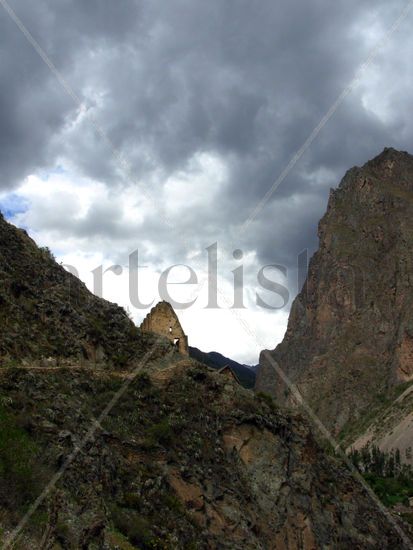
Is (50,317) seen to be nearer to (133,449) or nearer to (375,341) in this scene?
(133,449)

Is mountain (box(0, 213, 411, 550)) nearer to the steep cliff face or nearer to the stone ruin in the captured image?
the stone ruin

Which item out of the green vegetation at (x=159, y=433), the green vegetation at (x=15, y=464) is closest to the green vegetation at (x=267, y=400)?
the green vegetation at (x=159, y=433)

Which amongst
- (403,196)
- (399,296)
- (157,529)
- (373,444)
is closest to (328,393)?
(399,296)

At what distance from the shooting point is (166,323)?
126 feet

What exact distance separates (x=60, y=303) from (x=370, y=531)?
17652 mm

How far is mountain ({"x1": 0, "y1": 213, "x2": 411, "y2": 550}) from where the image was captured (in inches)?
648

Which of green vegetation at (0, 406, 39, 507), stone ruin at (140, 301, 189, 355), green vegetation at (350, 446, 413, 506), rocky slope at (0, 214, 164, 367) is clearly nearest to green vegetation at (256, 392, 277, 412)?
rocky slope at (0, 214, 164, 367)

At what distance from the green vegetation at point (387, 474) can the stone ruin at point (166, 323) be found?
56.0m

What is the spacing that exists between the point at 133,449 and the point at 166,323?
685 inches

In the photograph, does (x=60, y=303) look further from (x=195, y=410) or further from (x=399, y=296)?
(x=399, y=296)

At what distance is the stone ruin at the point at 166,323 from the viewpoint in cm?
3825

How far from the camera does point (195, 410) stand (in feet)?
83.9

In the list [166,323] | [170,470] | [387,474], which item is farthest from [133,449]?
[387,474]

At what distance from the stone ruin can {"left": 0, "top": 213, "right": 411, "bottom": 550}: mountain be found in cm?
708
